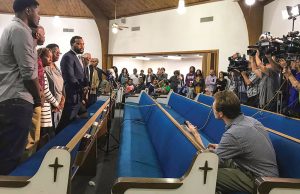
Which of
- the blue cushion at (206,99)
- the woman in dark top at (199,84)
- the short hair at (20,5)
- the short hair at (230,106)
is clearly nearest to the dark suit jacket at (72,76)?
the short hair at (20,5)

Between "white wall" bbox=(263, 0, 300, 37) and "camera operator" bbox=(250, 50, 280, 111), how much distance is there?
237 cm

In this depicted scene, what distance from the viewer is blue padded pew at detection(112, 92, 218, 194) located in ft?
4.27

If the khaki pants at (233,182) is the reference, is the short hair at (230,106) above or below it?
above

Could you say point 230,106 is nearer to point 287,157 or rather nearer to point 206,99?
point 287,157

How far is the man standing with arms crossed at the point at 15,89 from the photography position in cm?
175

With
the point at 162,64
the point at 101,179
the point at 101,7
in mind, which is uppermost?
the point at 101,7

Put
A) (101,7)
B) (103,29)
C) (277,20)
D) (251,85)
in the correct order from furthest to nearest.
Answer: (103,29)
(101,7)
(277,20)
(251,85)

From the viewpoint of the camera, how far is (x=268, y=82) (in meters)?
4.04

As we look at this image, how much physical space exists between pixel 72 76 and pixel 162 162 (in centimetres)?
162

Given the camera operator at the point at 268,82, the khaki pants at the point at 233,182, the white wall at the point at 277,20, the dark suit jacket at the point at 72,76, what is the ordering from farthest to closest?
1. the white wall at the point at 277,20
2. the camera operator at the point at 268,82
3. the dark suit jacket at the point at 72,76
4. the khaki pants at the point at 233,182

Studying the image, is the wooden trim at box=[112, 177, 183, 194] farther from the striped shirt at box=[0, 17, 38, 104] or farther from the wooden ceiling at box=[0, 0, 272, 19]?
the wooden ceiling at box=[0, 0, 272, 19]

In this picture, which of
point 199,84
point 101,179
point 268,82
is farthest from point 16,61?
point 199,84

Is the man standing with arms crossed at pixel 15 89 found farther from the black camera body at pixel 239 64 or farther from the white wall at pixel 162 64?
the white wall at pixel 162 64

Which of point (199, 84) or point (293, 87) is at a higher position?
point (293, 87)
